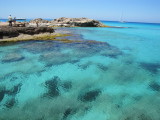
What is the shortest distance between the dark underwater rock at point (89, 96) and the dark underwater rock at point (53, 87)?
1833 mm

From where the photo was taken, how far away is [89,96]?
30.8 ft

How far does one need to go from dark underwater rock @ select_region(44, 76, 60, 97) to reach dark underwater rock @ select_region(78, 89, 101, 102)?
1833mm

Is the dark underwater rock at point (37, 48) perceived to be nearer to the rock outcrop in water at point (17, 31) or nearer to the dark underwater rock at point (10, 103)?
the rock outcrop in water at point (17, 31)

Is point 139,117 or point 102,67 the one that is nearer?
point 139,117

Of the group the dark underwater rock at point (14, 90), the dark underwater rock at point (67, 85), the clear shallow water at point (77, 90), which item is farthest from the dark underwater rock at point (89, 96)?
the dark underwater rock at point (14, 90)

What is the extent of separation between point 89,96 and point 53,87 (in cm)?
305

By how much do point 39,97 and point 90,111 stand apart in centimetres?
377

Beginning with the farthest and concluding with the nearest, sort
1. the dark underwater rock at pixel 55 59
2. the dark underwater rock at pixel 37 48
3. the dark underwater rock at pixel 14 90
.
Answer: the dark underwater rock at pixel 37 48 < the dark underwater rock at pixel 55 59 < the dark underwater rock at pixel 14 90

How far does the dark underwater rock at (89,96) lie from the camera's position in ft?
29.7

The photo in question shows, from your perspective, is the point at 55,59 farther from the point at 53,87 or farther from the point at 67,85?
the point at 53,87

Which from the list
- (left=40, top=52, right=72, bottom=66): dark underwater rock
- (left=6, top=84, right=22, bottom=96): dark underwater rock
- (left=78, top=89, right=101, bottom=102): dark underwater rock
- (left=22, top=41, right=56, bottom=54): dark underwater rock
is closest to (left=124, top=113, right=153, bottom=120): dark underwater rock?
(left=78, top=89, right=101, bottom=102): dark underwater rock

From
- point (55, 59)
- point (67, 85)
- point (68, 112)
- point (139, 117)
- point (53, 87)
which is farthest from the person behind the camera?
point (55, 59)

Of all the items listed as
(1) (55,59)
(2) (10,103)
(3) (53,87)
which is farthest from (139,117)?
(1) (55,59)

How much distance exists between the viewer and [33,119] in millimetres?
7277
